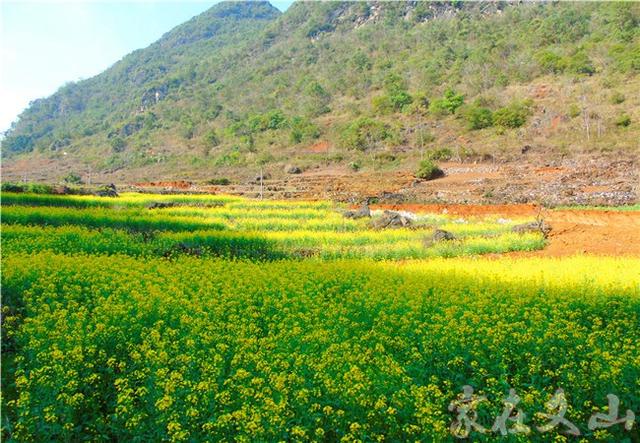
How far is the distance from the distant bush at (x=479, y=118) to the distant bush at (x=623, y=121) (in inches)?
544

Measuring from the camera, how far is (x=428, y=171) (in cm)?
4656

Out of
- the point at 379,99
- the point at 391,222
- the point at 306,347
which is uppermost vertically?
the point at 379,99

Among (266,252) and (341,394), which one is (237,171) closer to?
(266,252)

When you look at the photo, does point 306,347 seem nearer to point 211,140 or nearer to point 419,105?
point 419,105

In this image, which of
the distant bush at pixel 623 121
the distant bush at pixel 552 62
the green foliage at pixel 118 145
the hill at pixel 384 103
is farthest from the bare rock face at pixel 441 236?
the green foliage at pixel 118 145

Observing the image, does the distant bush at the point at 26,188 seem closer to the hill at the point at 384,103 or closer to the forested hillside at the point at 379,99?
the hill at the point at 384,103

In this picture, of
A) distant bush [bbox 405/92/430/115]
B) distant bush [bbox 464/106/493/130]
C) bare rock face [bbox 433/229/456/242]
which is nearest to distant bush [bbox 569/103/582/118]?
distant bush [bbox 464/106/493/130]

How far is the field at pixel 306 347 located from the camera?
5.20 metres

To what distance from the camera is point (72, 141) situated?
395 ft

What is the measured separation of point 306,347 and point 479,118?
2301 inches

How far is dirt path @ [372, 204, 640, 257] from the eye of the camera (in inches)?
680

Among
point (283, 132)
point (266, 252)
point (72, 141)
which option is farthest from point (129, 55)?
point (266, 252)

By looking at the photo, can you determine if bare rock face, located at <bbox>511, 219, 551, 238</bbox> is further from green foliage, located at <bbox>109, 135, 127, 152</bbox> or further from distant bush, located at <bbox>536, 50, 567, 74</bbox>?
green foliage, located at <bbox>109, 135, 127, 152</bbox>

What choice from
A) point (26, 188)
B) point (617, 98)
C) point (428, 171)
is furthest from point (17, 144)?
point (617, 98)
